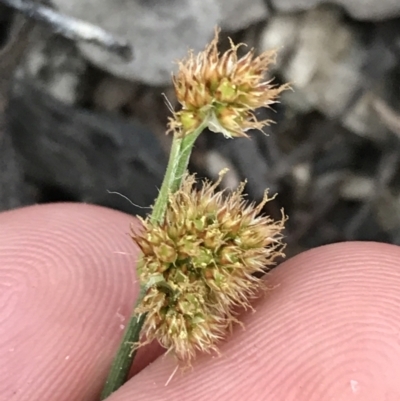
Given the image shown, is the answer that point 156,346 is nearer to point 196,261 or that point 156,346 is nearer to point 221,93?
point 196,261

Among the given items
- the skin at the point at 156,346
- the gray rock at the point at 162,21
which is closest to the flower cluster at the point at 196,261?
the skin at the point at 156,346

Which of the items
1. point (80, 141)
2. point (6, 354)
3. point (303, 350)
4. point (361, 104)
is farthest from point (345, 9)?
point (6, 354)

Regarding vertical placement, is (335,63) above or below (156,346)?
above

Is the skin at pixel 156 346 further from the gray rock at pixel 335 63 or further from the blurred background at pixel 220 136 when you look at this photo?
the gray rock at pixel 335 63

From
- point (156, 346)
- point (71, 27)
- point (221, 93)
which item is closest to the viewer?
point (221, 93)

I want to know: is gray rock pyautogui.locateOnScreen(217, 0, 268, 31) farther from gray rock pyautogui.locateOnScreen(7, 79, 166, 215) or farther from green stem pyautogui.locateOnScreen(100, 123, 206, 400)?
green stem pyautogui.locateOnScreen(100, 123, 206, 400)

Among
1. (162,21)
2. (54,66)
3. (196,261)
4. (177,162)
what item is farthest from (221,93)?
(54,66)

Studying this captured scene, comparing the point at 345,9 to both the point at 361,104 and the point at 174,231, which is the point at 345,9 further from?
the point at 174,231

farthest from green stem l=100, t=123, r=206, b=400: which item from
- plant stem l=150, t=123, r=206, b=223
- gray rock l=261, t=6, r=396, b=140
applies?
gray rock l=261, t=6, r=396, b=140
